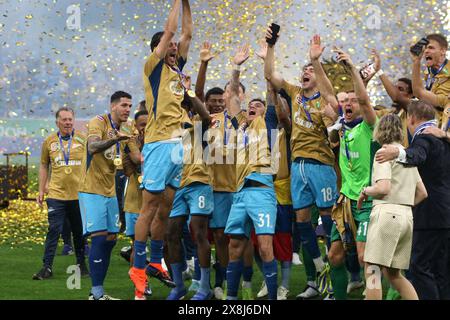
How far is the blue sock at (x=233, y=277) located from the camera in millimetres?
9180

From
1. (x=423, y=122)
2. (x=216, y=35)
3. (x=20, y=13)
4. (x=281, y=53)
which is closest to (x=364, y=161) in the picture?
(x=423, y=122)

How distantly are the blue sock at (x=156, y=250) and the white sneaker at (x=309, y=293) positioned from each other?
1782 millimetres

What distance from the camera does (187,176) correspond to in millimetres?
10258

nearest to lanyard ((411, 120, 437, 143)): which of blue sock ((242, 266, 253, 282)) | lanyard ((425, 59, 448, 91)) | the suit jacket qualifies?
the suit jacket

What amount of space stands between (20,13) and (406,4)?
1182 cm

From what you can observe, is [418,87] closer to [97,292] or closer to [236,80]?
[236,80]

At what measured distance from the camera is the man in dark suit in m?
8.13

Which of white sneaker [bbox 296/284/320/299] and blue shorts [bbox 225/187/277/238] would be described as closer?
blue shorts [bbox 225/187/277/238]

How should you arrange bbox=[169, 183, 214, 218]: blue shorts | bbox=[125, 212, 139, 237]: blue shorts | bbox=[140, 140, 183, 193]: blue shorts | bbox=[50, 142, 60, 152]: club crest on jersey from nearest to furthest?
1. bbox=[140, 140, 183, 193]: blue shorts
2. bbox=[169, 183, 214, 218]: blue shorts
3. bbox=[125, 212, 139, 237]: blue shorts
4. bbox=[50, 142, 60, 152]: club crest on jersey

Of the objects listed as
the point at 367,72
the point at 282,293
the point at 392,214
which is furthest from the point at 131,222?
the point at 392,214

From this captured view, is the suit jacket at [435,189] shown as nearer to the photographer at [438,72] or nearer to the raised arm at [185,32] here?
the photographer at [438,72]

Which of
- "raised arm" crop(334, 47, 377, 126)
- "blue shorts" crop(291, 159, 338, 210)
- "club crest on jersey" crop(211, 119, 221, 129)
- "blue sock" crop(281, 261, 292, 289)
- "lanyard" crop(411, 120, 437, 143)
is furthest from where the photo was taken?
"blue sock" crop(281, 261, 292, 289)

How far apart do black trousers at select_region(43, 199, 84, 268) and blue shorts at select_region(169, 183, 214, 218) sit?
8.10ft

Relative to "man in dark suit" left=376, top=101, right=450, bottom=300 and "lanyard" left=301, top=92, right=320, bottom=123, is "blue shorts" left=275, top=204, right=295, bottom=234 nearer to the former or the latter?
"lanyard" left=301, top=92, right=320, bottom=123
